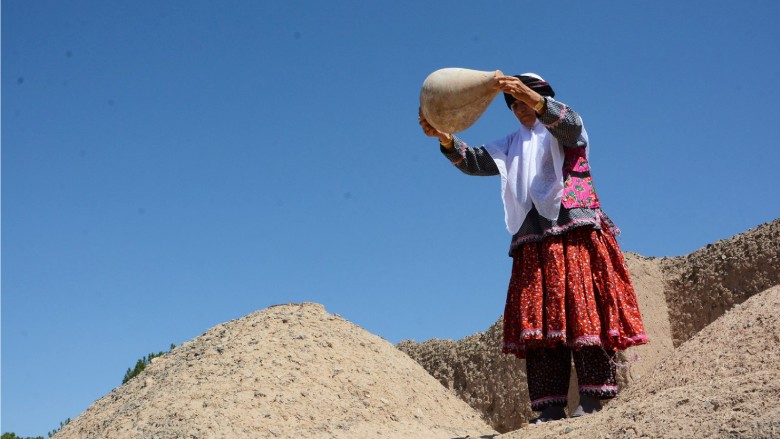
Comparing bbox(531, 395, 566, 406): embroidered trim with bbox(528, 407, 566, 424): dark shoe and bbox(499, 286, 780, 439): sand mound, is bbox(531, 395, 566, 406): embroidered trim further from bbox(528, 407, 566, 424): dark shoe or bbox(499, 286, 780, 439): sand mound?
bbox(499, 286, 780, 439): sand mound

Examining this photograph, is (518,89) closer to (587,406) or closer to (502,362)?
(587,406)

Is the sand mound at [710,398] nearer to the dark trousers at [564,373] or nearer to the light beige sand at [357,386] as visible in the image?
the light beige sand at [357,386]

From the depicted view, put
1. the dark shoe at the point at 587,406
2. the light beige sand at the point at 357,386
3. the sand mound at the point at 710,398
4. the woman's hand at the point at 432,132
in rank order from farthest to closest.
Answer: the woman's hand at the point at 432,132 < the dark shoe at the point at 587,406 < the light beige sand at the point at 357,386 < the sand mound at the point at 710,398

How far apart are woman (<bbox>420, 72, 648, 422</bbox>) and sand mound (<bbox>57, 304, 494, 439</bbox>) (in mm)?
1037

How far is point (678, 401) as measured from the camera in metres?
3.67

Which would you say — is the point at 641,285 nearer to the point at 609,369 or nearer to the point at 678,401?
the point at 609,369

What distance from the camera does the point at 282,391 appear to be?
17.5ft

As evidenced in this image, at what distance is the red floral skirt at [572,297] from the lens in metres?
4.52

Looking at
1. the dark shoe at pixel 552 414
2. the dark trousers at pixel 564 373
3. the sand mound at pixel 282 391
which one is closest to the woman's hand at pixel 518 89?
the dark trousers at pixel 564 373

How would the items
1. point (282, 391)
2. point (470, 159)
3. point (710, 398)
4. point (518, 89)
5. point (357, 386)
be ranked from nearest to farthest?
point (710, 398) → point (518, 89) → point (470, 159) → point (282, 391) → point (357, 386)

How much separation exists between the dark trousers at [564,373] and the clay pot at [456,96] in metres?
1.23

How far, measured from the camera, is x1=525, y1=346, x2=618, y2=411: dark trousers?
14.9 feet

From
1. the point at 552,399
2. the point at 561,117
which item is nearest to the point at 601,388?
the point at 552,399

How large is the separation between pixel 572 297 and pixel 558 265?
0.18m
